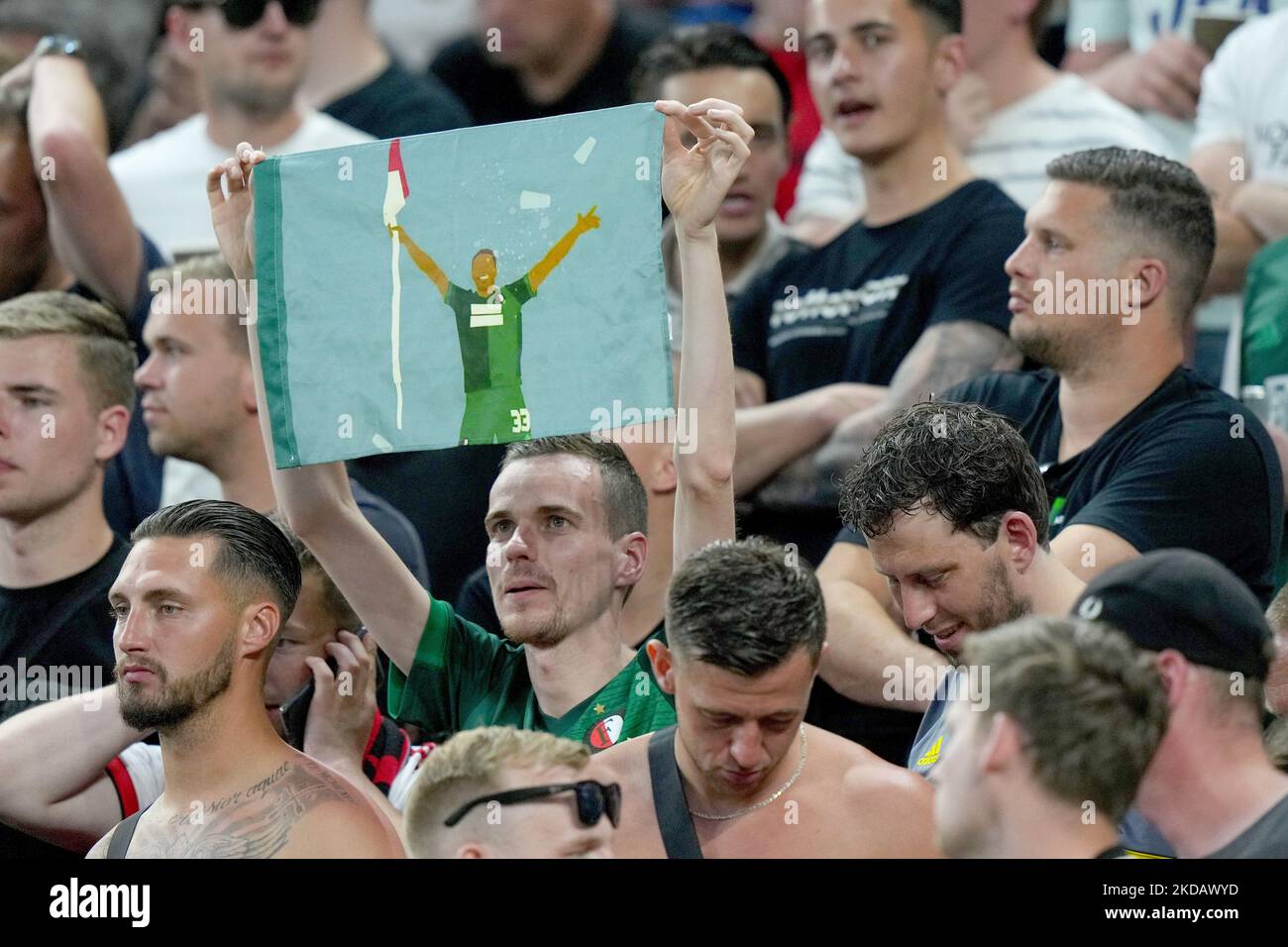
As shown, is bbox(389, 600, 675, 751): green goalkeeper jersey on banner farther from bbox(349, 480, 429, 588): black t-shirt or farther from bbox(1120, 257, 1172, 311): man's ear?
bbox(1120, 257, 1172, 311): man's ear

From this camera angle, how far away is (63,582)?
17.2ft

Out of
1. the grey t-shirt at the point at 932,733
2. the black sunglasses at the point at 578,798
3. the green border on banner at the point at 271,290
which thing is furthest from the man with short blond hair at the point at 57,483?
the grey t-shirt at the point at 932,733

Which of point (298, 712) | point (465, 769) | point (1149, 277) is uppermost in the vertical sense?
point (1149, 277)

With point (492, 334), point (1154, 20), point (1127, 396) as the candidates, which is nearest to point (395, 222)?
point (492, 334)

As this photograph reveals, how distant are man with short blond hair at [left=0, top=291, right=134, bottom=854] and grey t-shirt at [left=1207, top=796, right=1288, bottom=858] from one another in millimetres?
2919

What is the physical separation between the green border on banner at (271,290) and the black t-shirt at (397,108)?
2588mm

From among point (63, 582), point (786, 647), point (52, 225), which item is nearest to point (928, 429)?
point (786, 647)

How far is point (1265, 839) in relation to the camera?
11.0 ft

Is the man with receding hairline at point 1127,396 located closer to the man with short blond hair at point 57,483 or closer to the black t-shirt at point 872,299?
the black t-shirt at point 872,299

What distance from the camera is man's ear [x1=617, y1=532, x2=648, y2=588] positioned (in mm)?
4707

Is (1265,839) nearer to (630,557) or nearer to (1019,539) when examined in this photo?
(1019,539)

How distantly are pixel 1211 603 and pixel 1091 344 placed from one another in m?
1.58

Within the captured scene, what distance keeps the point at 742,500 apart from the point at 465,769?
237cm

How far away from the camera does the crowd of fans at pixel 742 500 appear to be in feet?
11.8
